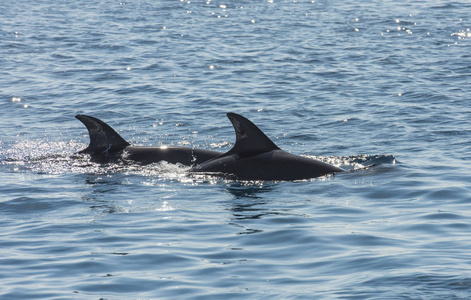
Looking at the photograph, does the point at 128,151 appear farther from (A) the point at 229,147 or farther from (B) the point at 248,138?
(B) the point at 248,138

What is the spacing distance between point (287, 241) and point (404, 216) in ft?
6.70

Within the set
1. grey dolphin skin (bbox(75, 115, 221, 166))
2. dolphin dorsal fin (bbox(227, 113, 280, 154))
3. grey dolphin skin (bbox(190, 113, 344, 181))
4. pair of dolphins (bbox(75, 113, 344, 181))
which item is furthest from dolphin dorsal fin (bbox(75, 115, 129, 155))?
dolphin dorsal fin (bbox(227, 113, 280, 154))

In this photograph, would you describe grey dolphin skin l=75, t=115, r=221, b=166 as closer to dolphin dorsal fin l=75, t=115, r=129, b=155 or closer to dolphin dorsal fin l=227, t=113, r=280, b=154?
dolphin dorsal fin l=75, t=115, r=129, b=155

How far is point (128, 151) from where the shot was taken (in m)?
14.3

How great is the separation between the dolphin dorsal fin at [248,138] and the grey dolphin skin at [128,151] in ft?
3.32

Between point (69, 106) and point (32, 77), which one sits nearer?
point (69, 106)

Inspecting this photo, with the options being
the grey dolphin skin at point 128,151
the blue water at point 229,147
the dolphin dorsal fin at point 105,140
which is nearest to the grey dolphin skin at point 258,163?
the blue water at point 229,147

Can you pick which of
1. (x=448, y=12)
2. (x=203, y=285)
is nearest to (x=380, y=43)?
(x=448, y=12)

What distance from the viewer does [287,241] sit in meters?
9.19

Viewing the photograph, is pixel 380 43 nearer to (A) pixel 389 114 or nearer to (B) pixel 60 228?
(A) pixel 389 114

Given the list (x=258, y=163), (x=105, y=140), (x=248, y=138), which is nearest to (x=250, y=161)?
(x=258, y=163)

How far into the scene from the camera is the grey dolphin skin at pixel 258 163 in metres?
12.6

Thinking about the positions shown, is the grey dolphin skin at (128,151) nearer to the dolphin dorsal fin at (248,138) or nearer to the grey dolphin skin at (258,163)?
the grey dolphin skin at (258,163)

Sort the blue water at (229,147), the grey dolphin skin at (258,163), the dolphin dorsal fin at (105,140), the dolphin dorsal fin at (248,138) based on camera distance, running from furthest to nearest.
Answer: the dolphin dorsal fin at (105,140)
the grey dolphin skin at (258,163)
the dolphin dorsal fin at (248,138)
the blue water at (229,147)
